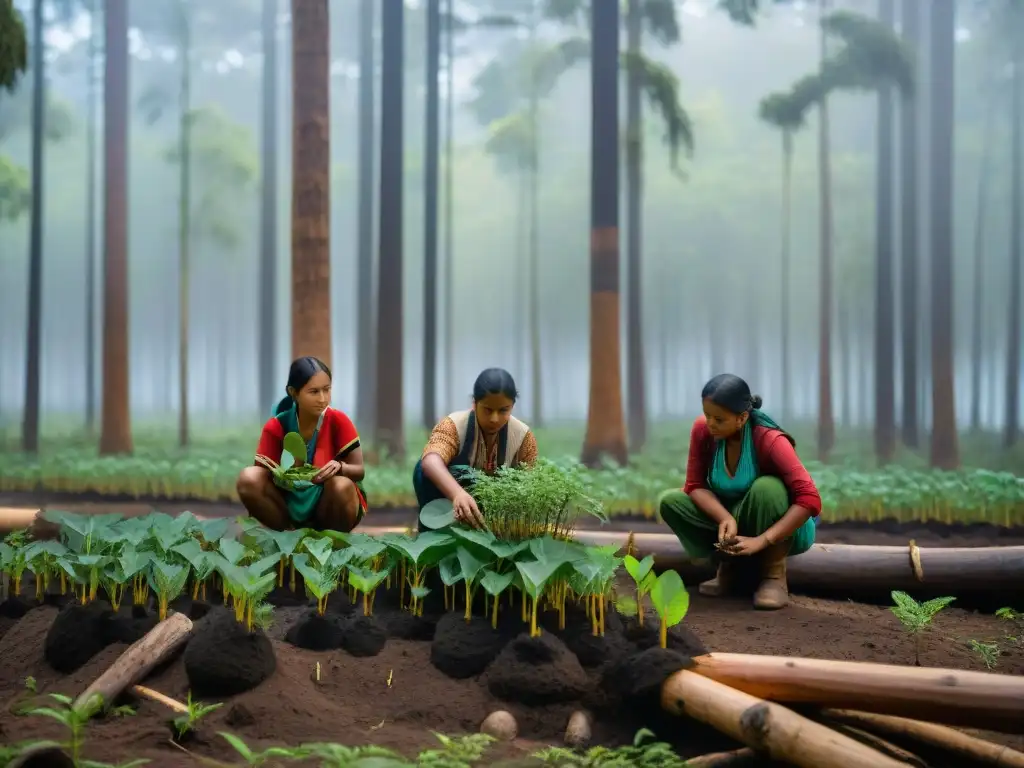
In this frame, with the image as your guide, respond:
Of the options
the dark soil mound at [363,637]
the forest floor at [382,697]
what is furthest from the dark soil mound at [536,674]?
the dark soil mound at [363,637]

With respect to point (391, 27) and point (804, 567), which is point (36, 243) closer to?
point (391, 27)

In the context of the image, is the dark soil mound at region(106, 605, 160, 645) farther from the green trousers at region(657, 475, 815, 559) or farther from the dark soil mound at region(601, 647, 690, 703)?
the green trousers at region(657, 475, 815, 559)

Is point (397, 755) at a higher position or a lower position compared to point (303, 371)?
lower

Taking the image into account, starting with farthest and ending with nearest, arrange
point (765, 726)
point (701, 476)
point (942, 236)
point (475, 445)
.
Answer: point (942, 236) → point (701, 476) → point (475, 445) → point (765, 726)

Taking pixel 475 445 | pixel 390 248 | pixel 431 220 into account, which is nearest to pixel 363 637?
pixel 475 445

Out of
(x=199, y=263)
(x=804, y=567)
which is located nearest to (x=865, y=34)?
(x=804, y=567)

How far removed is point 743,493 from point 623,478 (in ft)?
12.5

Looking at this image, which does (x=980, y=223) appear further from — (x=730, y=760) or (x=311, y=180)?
(x=730, y=760)

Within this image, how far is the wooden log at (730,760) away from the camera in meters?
2.41

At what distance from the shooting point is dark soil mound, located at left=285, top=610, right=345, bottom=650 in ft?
10.3

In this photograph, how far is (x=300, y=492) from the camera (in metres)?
4.20

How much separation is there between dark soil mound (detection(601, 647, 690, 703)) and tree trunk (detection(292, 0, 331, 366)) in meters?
5.32

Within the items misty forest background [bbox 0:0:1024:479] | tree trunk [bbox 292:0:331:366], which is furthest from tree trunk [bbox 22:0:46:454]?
tree trunk [bbox 292:0:331:366]

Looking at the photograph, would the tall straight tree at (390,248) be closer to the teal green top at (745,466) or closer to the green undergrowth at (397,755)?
the teal green top at (745,466)
